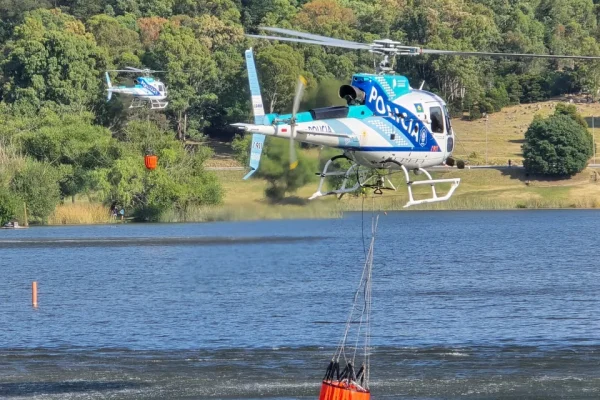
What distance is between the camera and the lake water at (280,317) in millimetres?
38406

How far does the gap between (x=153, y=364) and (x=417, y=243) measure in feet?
178

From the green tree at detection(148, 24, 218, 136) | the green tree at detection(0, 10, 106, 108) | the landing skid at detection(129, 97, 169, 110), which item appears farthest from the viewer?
the green tree at detection(0, 10, 106, 108)

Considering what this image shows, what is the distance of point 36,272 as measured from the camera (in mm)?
73188

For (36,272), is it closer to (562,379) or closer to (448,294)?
(448,294)

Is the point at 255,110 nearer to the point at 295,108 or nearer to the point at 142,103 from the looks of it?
the point at 295,108

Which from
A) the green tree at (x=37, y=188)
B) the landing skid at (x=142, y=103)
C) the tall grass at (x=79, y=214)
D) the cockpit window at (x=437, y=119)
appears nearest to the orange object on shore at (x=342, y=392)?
the cockpit window at (x=437, y=119)

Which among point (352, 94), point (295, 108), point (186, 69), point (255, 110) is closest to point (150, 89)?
point (186, 69)

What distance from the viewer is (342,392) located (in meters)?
26.4

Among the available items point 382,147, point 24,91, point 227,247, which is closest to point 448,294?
point 227,247

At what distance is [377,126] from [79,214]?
83384 millimetres

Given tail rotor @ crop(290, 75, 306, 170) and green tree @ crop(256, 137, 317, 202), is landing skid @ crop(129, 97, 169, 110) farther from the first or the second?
tail rotor @ crop(290, 75, 306, 170)

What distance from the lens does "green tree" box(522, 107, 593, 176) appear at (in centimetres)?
11738

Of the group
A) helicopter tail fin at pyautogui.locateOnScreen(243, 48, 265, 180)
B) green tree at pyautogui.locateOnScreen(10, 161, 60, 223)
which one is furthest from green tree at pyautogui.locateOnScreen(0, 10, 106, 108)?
helicopter tail fin at pyautogui.locateOnScreen(243, 48, 265, 180)

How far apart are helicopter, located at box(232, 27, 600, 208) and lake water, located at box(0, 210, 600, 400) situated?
4524 millimetres
